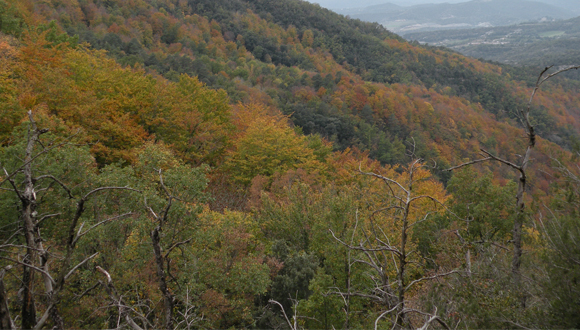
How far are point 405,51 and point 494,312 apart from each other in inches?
6414

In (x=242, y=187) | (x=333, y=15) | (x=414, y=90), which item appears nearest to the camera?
(x=242, y=187)

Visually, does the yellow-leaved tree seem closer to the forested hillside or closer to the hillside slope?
the forested hillside

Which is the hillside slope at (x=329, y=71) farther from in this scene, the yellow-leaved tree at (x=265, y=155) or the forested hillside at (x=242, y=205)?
the yellow-leaved tree at (x=265, y=155)

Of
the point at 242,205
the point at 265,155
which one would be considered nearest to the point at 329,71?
the point at 265,155

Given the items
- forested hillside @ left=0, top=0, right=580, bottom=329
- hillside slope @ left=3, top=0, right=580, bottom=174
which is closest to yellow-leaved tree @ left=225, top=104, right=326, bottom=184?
forested hillside @ left=0, top=0, right=580, bottom=329

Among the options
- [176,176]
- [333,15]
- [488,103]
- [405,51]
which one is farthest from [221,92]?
[333,15]

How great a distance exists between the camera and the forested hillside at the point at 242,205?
636 cm

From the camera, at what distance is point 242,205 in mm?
29125

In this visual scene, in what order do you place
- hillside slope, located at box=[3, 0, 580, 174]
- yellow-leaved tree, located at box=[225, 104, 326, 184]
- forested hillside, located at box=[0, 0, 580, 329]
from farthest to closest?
1. hillside slope, located at box=[3, 0, 580, 174]
2. yellow-leaved tree, located at box=[225, 104, 326, 184]
3. forested hillside, located at box=[0, 0, 580, 329]

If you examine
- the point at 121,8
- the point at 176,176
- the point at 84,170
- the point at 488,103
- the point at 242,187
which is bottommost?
the point at 488,103

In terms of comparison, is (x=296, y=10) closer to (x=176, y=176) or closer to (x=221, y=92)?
(x=221, y=92)

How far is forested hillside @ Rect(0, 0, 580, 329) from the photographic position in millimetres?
6355

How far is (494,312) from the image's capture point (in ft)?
21.1

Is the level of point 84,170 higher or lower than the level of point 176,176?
lower
